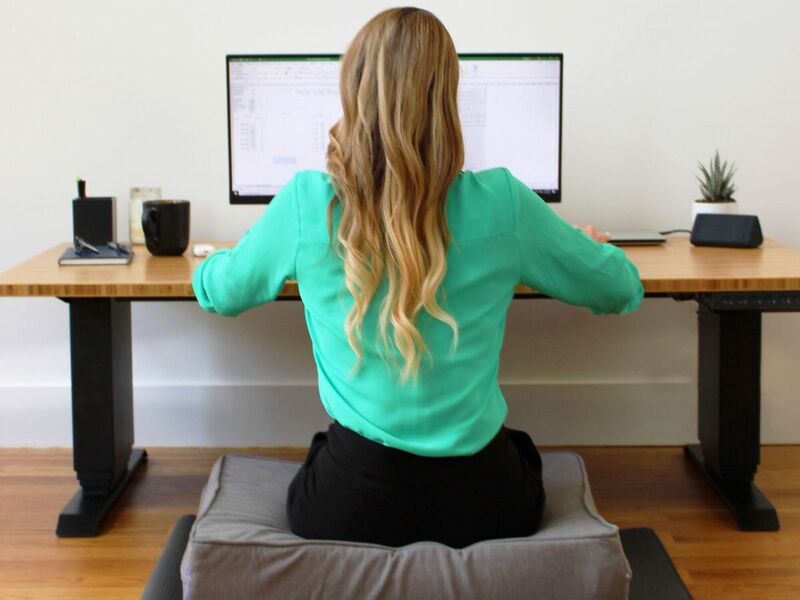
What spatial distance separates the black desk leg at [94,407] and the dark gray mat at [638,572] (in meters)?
0.40

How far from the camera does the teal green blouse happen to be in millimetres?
1648

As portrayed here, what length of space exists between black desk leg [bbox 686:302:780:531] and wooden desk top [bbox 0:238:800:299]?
5.9 inches

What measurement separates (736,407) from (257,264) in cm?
132

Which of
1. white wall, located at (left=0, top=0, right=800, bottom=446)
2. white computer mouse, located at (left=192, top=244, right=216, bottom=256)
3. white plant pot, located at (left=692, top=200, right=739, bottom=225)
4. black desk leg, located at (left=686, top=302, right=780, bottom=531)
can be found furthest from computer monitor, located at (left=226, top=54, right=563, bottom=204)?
black desk leg, located at (left=686, top=302, right=780, bottom=531)

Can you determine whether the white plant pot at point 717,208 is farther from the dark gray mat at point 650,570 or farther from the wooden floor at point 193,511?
the dark gray mat at point 650,570

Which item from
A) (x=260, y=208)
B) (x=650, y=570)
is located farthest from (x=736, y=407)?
(x=260, y=208)

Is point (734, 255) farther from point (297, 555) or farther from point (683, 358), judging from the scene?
point (297, 555)

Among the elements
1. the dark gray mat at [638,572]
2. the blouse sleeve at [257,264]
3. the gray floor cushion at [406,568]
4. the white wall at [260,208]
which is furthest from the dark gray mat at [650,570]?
the white wall at [260,208]

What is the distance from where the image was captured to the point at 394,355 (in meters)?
1.63

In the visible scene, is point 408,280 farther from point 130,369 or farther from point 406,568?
point 130,369

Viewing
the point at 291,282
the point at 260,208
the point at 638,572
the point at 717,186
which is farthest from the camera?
the point at 260,208

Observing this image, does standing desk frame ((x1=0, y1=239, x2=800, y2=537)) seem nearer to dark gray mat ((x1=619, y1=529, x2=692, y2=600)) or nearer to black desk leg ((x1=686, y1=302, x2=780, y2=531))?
black desk leg ((x1=686, y1=302, x2=780, y2=531))

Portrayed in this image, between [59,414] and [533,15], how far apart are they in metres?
1.70

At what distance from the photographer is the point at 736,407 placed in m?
2.55
